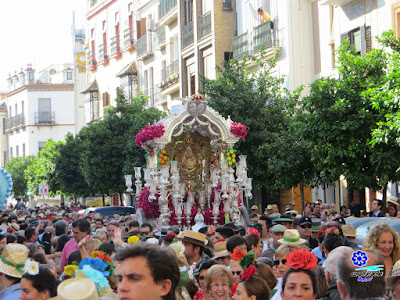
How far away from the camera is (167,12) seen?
43.1 m

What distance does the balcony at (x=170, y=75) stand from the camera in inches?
1660

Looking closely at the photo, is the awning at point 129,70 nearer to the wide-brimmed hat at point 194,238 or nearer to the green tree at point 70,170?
the green tree at point 70,170

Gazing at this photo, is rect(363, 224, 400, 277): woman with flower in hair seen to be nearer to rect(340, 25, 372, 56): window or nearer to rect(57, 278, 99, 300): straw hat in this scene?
rect(57, 278, 99, 300): straw hat

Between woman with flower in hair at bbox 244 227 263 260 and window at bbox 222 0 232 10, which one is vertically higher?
window at bbox 222 0 232 10

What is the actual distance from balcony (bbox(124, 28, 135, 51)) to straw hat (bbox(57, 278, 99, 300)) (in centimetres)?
4567

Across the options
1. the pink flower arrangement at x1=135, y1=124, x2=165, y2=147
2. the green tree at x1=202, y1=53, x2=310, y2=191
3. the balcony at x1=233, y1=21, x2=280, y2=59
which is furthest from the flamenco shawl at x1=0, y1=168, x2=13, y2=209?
the pink flower arrangement at x1=135, y1=124, x2=165, y2=147

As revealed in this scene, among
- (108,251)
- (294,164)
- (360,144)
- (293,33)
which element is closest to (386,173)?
(360,144)

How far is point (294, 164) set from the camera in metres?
23.1

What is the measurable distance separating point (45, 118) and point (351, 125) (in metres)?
62.9

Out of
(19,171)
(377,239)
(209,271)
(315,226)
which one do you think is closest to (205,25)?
(315,226)

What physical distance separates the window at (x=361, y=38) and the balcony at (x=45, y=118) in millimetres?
55300

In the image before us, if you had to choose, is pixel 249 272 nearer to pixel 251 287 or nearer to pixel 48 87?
pixel 251 287

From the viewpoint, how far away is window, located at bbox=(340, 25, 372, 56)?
2662 centimetres

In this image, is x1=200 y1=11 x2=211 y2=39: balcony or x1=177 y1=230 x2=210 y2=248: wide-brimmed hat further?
x1=200 y1=11 x2=211 y2=39: balcony
